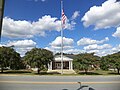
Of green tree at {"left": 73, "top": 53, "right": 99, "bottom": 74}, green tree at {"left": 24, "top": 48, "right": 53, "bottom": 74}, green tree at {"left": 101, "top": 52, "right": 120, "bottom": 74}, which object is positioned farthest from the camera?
green tree at {"left": 73, "top": 53, "right": 99, "bottom": 74}

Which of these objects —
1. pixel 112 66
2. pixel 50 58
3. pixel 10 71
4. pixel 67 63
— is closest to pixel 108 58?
pixel 112 66

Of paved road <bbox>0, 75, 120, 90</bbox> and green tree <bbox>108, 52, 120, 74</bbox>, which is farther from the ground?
green tree <bbox>108, 52, 120, 74</bbox>

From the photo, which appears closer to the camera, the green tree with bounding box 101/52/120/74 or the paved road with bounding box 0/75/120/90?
the paved road with bounding box 0/75/120/90

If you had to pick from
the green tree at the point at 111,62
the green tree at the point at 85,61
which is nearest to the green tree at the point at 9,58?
the green tree at the point at 85,61

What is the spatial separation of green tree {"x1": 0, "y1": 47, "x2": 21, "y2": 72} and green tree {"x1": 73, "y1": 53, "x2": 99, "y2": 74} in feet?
9.59

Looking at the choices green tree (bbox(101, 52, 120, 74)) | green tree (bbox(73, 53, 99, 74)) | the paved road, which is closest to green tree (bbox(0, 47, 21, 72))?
the paved road

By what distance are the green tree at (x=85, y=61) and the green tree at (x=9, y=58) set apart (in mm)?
2923

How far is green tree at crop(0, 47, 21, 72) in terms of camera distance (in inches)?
230

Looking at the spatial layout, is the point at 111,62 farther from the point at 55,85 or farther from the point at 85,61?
the point at 55,85

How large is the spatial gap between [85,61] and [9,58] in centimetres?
352

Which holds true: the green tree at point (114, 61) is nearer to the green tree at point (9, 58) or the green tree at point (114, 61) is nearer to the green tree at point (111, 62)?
the green tree at point (111, 62)

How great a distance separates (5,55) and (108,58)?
372cm

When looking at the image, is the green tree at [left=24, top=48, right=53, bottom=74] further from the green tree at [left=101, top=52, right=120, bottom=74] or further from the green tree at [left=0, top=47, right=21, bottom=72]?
the green tree at [left=101, top=52, right=120, bottom=74]

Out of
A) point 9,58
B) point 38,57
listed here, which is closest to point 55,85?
point 9,58
